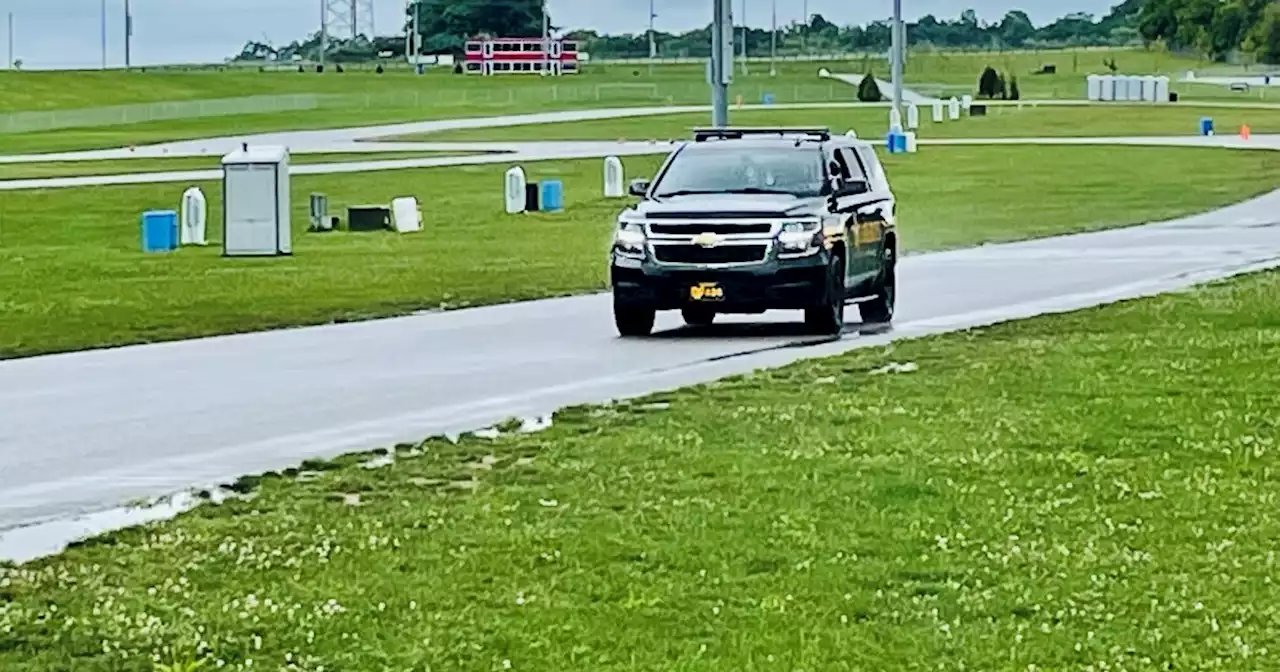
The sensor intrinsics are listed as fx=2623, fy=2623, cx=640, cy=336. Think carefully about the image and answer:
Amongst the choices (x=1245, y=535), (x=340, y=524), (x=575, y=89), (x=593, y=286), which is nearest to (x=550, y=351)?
(x=593, y=286)

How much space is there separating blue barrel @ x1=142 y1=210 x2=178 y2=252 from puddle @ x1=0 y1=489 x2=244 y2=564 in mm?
23115

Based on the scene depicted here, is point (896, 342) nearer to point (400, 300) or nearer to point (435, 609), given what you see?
point (400, 300)

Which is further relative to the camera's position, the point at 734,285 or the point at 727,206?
the point at 727,206

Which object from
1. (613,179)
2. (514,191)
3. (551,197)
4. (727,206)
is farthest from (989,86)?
(727,206)

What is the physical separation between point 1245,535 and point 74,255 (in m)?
25.7

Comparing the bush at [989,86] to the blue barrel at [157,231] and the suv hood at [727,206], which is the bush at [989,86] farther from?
the suv hood at [727,206]

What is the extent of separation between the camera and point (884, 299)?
24500mm

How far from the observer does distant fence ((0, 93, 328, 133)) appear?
106 meters

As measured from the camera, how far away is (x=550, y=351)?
69.0ft

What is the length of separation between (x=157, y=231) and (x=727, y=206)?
15.0 metres

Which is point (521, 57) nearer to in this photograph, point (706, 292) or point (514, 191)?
point (514, 191)

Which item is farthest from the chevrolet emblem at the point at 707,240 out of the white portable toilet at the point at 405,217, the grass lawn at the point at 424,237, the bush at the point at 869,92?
the bush at the point at 869,92

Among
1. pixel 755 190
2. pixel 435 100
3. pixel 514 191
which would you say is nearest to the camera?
pixel 755 190

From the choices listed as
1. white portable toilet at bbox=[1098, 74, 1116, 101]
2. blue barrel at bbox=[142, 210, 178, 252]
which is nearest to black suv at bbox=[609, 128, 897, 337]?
blue barrel at bbox=[142, 210, 178, 252]
